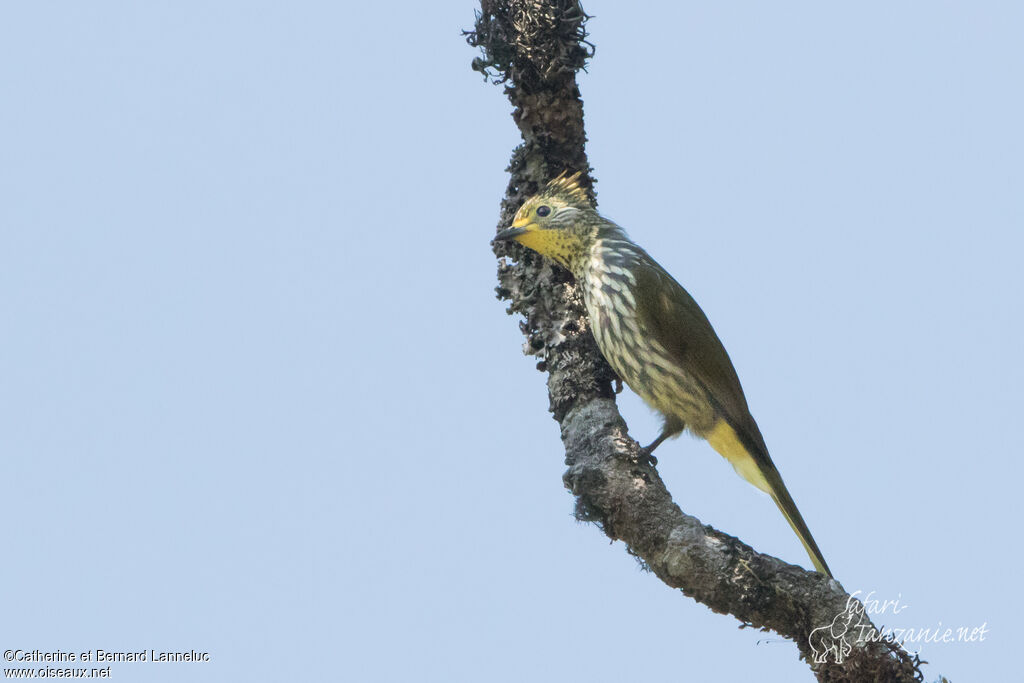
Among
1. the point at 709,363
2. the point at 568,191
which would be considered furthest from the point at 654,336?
the point at 568,191

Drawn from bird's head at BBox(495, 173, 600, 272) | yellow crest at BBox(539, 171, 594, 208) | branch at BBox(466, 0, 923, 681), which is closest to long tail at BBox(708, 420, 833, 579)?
branch at BBox(466, 0, 923, 681)

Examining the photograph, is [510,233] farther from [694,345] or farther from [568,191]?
[694,345]

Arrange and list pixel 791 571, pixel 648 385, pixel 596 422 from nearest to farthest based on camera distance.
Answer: pixel 791 571, pixel 596 422, pixel 648 385

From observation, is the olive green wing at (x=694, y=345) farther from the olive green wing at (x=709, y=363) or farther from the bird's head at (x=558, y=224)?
the bird's head at (x=558, y=224)

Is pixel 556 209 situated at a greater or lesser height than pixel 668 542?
greater

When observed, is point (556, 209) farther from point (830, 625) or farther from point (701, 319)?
point (830, 625)

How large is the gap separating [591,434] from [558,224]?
1415 millimetres

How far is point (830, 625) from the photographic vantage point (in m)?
4.26

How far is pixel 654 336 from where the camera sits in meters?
5.93

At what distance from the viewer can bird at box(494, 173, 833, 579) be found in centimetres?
587

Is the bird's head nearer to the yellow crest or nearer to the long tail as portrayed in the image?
the yellow crest

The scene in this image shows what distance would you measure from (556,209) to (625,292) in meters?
0.64

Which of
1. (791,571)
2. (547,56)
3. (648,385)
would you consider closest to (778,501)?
(648,385)

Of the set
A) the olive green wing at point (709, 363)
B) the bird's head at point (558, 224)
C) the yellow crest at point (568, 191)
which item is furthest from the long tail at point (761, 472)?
the yellow crest at point (568, 191)
